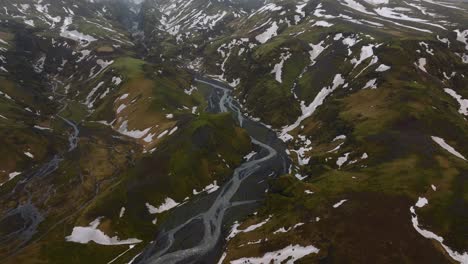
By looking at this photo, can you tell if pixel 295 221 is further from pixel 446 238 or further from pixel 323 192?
pixel 446 238

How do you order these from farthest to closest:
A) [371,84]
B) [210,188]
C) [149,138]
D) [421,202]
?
[371,84] → [149,138] → [210,188] → [421,202]

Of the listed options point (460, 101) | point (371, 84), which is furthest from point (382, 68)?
point (460, 101)

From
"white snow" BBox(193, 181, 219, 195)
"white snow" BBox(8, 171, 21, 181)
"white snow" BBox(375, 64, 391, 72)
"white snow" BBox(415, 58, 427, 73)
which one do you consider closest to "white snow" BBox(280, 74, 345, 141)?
"white snow" BBox(375, 64, 391, 72)

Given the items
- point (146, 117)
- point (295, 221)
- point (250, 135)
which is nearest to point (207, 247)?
point (295, 221)

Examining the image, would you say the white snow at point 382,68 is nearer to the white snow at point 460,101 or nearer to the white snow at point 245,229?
the white snow at point 460,101

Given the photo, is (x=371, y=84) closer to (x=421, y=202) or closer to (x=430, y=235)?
(x=421, y=202)
